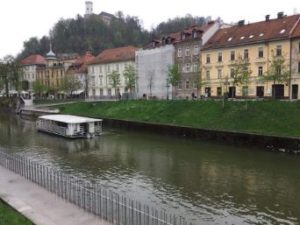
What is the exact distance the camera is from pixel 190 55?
240ft

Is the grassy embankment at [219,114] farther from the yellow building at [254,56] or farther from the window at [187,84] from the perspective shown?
the window at [187,84]

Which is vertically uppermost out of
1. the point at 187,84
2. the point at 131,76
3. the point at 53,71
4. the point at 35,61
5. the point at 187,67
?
the point at 35,61

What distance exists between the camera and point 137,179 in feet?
91.5

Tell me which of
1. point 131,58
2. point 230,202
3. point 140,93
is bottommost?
point 230,202

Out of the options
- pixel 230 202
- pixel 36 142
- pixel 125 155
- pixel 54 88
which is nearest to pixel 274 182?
pixel 230 202

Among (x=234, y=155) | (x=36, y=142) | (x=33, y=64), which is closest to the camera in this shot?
(x=234, y=155)

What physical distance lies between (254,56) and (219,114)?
17.3 meters

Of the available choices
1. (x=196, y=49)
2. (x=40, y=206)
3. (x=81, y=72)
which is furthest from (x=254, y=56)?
(x=81, y=72)

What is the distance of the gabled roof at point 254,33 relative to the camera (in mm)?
59500

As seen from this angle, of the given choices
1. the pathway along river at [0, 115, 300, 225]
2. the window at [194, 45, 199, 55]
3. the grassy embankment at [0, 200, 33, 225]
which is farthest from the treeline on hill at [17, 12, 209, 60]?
the grassy embankment at [0, 200, 33, 225]

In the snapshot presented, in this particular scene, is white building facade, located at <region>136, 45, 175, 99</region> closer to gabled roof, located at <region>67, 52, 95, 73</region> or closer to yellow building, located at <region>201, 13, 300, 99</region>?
yellow building, located at <region>201, 13, 300, 99</region>

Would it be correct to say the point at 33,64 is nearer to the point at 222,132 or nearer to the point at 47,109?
the point at 47,109

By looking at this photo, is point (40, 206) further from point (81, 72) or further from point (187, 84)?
point (81, 72)

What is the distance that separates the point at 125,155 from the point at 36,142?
48.3ft
